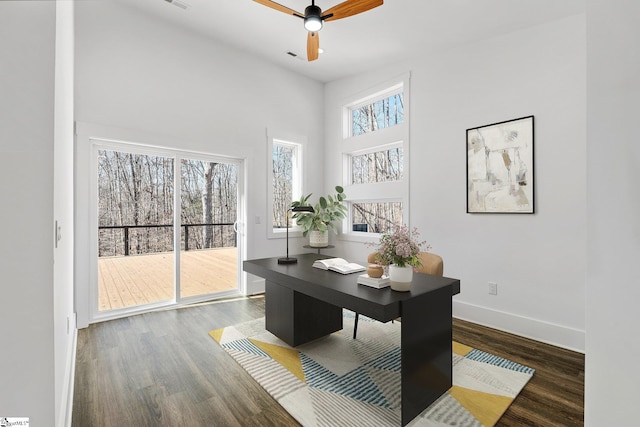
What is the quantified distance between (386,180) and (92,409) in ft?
13.0

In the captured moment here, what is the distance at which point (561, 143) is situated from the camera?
2.80 metres

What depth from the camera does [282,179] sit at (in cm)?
480

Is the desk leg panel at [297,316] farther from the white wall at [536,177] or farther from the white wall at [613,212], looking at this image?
the white wall at [613,212]

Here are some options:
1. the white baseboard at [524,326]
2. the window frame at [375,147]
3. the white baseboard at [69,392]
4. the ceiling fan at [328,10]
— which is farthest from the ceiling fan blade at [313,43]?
the white baseboard at [524,326]

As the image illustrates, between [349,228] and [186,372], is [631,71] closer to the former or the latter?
[186,372]

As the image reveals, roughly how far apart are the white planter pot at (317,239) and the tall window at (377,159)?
1.77 feet

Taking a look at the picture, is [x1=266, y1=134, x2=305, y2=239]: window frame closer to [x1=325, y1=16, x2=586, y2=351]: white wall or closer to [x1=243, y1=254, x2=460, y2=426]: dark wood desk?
[x1=325, y1=16, x2=586, y2=351]: white wall

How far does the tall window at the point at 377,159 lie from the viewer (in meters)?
4.13

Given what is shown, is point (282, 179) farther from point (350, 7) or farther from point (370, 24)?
point (350, 7)

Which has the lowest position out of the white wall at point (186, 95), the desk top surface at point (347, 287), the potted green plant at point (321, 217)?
the desk top surface at point (347, 287)

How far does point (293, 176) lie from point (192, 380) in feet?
11.2

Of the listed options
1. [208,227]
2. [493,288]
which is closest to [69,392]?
[208,227]

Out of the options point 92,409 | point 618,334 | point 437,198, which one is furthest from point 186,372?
point 437,198

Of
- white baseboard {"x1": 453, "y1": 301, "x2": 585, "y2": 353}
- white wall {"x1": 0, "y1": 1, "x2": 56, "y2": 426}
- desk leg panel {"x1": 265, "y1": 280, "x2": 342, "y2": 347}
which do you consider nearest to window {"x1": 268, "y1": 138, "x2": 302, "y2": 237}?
desk leg panel {"x1": 265, "y1": 280, "x2": 342, "y2": 347}
